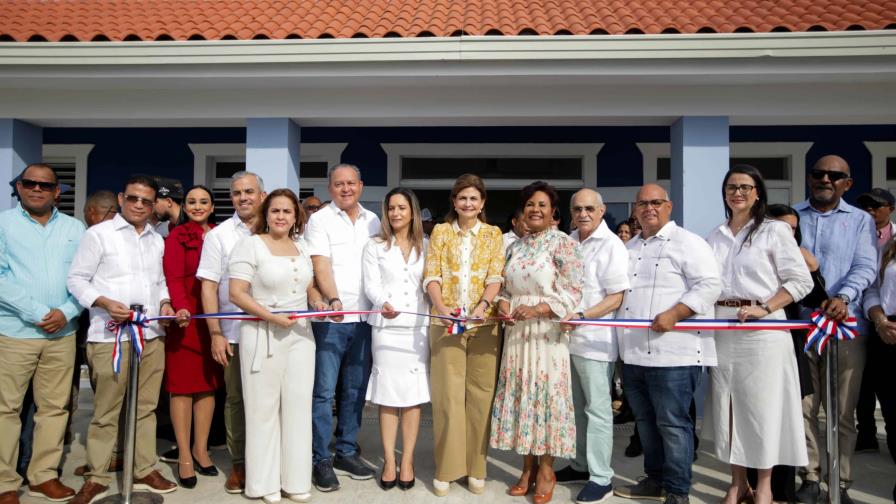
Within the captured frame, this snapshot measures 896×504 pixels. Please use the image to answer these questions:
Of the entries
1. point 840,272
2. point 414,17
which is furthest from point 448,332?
point 414,17

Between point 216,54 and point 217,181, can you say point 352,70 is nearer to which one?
point 216,54

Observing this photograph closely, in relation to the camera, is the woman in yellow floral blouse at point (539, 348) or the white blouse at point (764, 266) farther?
the woman in yellow floral blouse at point (539, 348)

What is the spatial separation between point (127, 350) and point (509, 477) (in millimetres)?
2680

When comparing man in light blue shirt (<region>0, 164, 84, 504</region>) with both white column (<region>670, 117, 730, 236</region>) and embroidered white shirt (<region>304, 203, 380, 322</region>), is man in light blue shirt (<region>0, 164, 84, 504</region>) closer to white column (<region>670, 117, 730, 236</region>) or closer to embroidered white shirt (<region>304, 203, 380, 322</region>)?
embroidered white shirt (<region>304, 203, 380, 322</region>)

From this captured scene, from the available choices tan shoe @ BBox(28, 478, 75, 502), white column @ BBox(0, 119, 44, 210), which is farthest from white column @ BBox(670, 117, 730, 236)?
white column @ BBox(0, 119, 44, 210)

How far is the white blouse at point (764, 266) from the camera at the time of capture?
11.0 feet

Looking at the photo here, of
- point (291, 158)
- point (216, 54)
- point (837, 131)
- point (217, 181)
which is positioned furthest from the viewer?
point (217, 181)

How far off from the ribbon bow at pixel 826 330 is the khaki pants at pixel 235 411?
353cm

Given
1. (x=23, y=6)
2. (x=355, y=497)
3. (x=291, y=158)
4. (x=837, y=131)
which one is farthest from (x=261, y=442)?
(x=837, y=131)

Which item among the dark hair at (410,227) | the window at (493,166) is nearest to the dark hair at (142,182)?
the dark hair at (410,227)

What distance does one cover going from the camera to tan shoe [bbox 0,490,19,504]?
11.7 ft

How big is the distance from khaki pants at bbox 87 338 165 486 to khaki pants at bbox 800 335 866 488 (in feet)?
14.0

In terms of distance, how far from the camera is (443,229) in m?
3.83

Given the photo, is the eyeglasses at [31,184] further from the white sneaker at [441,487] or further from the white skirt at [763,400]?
the white skirt at [763,400]
